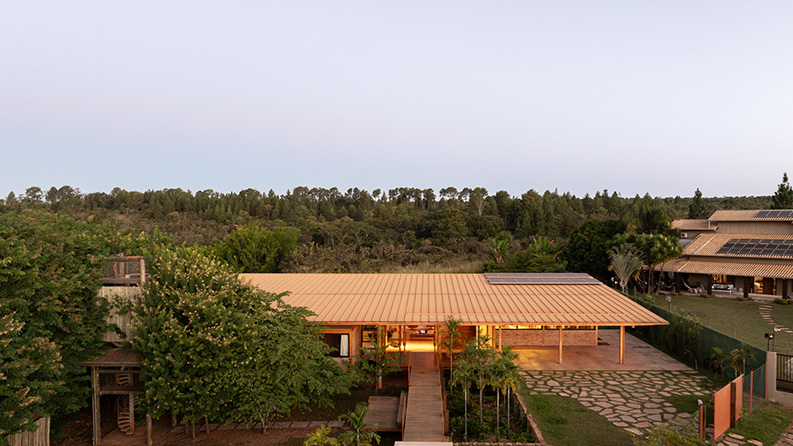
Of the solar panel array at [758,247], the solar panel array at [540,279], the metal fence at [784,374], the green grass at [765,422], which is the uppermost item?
the solar panel array at [758,247]

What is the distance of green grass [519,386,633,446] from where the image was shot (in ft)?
29.2

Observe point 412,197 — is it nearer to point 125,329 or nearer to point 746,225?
point 746,225

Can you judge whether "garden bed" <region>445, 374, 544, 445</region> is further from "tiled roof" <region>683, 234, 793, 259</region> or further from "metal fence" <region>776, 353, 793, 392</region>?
"tiled roof" <region>683, 234, 793, 259</region>

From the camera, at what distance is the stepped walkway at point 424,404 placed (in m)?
9.29

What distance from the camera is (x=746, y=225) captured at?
90.7 feet

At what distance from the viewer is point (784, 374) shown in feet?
34.9

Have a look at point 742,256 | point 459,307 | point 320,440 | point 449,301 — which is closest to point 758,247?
point 742,256

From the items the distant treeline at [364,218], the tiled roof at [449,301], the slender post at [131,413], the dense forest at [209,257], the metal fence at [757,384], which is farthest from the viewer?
the distant treeline at [364,218]

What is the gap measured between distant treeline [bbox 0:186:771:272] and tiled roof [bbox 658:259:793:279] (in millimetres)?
3669

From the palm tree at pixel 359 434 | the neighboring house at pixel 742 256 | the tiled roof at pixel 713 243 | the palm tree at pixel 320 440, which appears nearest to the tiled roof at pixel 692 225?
the neighboring house at pixel 742 256

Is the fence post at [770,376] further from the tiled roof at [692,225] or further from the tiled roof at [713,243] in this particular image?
the tiled roof at [692,225]

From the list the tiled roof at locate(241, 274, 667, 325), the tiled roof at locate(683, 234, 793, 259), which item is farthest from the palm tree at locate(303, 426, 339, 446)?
the tiled roof at locate(683, 234, 793, 259)

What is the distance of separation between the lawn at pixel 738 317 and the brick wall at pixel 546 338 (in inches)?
184

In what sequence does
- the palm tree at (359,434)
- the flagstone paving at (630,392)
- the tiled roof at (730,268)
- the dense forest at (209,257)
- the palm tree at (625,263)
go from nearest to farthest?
the palm tree at (359,434) → the dense forest at (209,257) → the flagstone paving at (630,392) → the tiled roof at (730,268) → the palm tree at (625,263)
